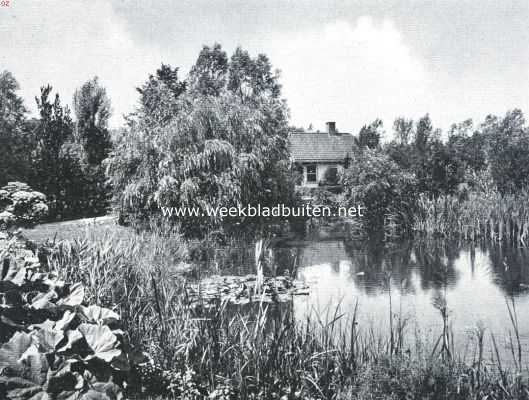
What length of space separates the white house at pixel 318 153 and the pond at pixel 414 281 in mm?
17212

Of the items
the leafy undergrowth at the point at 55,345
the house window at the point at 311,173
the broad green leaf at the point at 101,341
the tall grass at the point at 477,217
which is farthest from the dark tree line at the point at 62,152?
the house window at the point at 311,173

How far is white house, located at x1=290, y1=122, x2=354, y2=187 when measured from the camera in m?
31.1

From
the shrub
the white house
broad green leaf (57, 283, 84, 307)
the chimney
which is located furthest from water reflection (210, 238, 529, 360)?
the chimney

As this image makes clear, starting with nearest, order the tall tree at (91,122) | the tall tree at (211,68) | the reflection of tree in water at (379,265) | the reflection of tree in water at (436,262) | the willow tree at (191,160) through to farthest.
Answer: the reflection of tree in water at (379,265) < the reflection of tree in water at (436,262) < the willow tree at (191,160) < the tall tree at (91,122) < the tall tree at (211,68)

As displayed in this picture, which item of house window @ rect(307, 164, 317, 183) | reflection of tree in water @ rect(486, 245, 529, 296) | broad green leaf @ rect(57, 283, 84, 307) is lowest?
reflection of tree in water @ rect(486, 245, 529, 296)

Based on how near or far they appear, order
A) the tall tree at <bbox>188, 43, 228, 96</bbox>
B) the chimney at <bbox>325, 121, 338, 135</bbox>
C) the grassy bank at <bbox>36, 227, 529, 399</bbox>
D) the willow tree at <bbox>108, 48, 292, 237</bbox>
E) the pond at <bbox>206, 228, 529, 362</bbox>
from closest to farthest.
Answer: the grassy bank at <bbox>36, 227, 529, 399</bbox> < the pond at <bbox>206, 228, 529, 362</bbox> < the willow tree at <bbox>108, 48, 292, 237</bbox> < the tall tree at <bbox>188, 43, 228, 96</bbox> < the chimney at <bbox>325, 121, 338, 135</bbox>

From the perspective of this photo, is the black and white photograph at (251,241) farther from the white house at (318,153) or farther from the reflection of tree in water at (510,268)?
the white house at (318,153)

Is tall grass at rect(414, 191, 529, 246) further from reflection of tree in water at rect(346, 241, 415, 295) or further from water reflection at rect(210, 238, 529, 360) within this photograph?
reflection of tree in water at rect(346, 241, 415, 295)

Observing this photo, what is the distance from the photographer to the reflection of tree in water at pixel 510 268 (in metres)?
8.11

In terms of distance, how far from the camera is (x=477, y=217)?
13.9 m

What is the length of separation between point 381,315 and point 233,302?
2232 millimetres

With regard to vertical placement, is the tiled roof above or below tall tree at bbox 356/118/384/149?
above

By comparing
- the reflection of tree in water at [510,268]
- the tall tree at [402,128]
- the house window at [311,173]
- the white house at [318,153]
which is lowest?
the reflection of tree in water at [510,268]

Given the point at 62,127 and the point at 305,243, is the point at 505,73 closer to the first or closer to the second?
the point at 305,243
